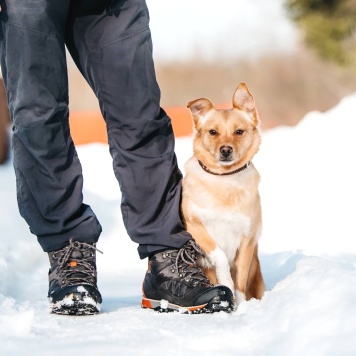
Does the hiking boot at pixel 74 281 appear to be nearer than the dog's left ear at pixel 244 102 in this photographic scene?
Yes

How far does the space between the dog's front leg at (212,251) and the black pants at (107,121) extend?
0.30 ft

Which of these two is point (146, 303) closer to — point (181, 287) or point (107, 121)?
point (181, 287)

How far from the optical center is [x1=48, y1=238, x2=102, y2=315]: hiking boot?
223 cm

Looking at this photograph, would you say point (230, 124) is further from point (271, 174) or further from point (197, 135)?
point (271, 174)

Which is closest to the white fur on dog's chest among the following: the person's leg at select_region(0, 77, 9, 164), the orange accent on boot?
the orange accent on boot

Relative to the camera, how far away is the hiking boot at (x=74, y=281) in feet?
7.33

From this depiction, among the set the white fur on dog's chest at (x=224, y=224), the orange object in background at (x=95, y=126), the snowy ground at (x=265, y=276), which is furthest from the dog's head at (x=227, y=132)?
the orange object in background at (x=95, y=126)

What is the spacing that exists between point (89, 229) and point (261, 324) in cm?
70

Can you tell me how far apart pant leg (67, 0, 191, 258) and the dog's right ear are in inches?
12.6

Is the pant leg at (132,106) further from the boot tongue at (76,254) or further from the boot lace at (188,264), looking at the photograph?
the boot tongue at (76,254)

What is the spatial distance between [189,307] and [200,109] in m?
0.76

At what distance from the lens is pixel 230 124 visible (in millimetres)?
2699

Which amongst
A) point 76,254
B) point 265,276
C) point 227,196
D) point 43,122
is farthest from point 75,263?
point 265,276

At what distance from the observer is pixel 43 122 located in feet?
7.34
